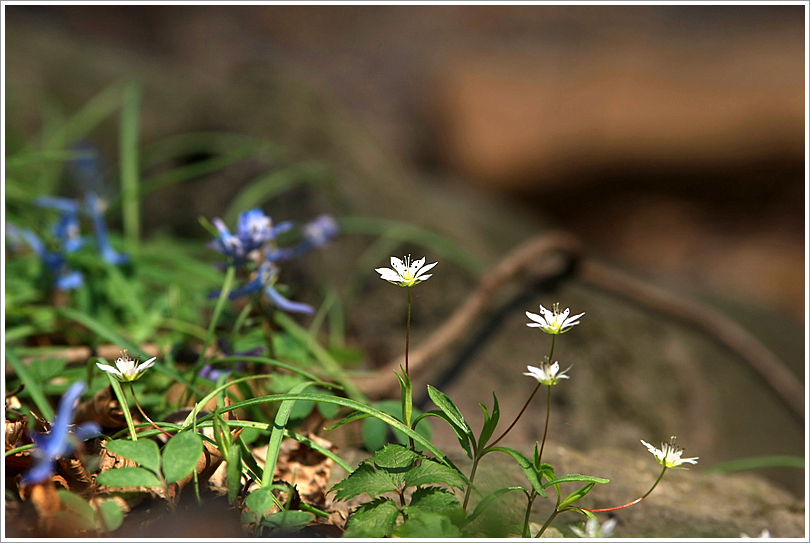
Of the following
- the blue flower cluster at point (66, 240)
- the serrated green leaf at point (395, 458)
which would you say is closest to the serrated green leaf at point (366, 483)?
the serrated green leaf at point (395, 458)

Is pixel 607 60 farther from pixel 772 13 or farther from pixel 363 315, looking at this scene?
pixel 363 315

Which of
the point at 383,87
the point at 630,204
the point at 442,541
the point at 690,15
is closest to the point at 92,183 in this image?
the point at 442,541

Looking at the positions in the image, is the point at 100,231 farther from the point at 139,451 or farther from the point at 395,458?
the point at 395,458

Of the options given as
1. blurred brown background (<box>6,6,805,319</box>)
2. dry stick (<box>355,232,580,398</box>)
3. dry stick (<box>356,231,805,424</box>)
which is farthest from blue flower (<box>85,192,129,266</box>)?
blurred brown background (<box>6,6,805,319</box>)

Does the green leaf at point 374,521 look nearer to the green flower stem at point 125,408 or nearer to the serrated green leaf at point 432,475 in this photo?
the serrated green leaf at point 432,475

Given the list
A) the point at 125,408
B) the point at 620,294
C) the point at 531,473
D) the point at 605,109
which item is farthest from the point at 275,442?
the point at 605,109

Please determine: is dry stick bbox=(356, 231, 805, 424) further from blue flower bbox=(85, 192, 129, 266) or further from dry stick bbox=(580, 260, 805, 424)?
blue flower bbox=(85, 192, 129, 266)
